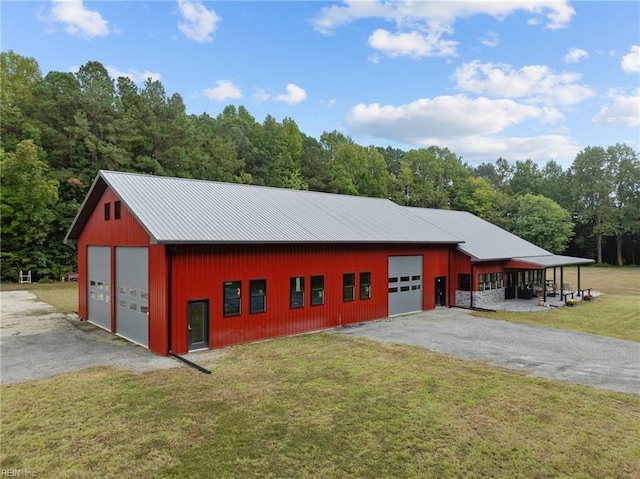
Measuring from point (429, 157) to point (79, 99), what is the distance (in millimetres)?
56690

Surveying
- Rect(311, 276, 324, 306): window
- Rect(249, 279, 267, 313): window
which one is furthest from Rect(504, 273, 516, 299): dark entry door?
Rect(249, 279, 267, 313): window

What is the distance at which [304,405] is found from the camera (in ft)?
29.3

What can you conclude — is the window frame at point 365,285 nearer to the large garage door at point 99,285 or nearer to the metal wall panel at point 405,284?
the metal wall panel at point 405,284

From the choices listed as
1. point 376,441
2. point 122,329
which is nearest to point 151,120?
point 122,329

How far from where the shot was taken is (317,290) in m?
17.1

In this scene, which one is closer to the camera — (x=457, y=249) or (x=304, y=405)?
(x=304, y=405)

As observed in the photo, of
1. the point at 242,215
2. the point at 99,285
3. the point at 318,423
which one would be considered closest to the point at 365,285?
the point at 242,215

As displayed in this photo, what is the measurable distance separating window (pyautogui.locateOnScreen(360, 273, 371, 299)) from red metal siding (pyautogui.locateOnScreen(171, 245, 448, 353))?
220mm

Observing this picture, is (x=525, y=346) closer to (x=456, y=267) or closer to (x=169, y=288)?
(x=456, y=267)

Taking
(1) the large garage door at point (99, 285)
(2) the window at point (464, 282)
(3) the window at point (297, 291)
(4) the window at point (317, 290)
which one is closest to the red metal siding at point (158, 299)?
Answer: (1) the large garage door at point (99, 285)

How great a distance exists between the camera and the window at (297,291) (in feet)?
A: 53.4

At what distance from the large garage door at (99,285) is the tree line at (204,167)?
65.8 ft

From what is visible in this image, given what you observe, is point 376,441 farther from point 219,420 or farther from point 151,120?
point 151,120

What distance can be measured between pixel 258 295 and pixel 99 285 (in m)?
7.78
